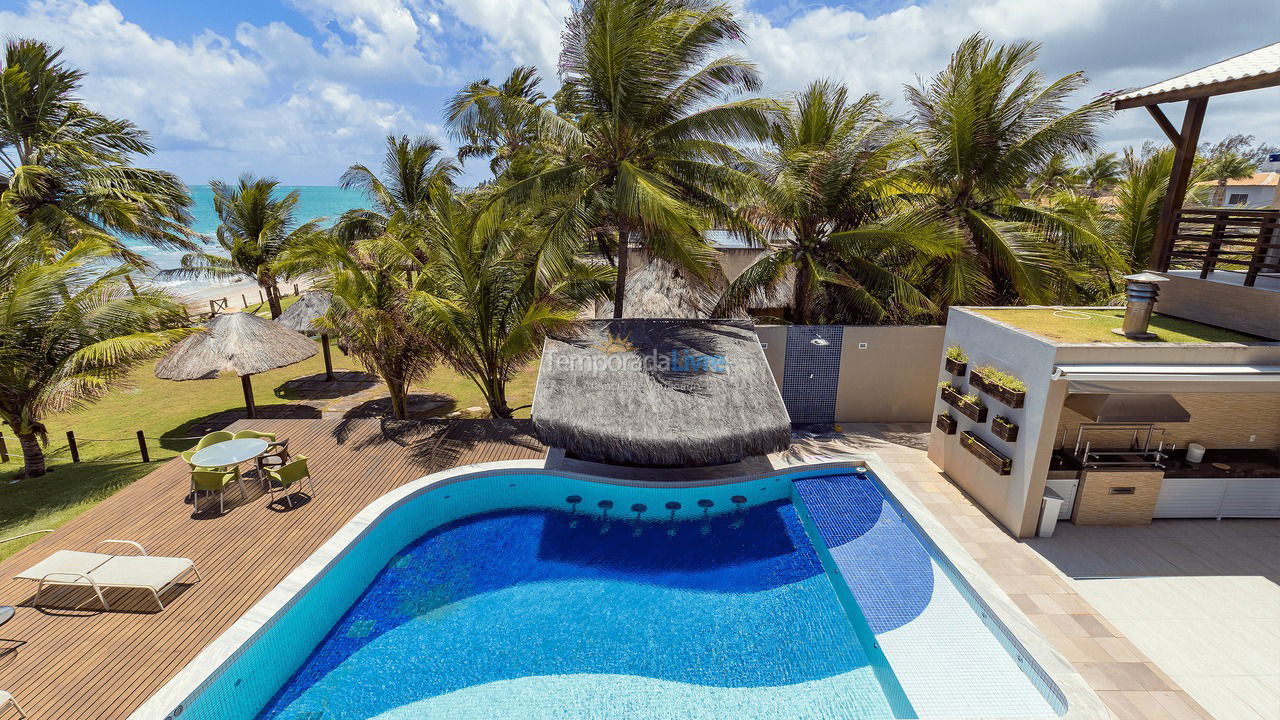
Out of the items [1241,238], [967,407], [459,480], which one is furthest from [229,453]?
[1241,238]

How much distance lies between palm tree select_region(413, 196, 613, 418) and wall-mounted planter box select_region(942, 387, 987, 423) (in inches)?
255

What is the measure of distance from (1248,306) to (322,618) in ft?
42.1

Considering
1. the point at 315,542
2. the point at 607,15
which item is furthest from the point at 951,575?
the point at 607,15

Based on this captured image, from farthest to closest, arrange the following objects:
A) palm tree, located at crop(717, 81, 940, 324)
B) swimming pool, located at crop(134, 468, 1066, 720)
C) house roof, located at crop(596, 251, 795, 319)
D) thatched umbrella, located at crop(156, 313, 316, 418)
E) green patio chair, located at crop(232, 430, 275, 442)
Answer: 1. house roof, located at crop(596, 251, 795, 319)
2. palm tree, located at crop(717, 81, 940, 324)
3. thatched umbrella, located at crop(156, 313, 316, 418)
4. green patio chair, located at crop(232, 430, 275, 442)
5. swimming pool, located at crop(134, 468, 1066, 720)

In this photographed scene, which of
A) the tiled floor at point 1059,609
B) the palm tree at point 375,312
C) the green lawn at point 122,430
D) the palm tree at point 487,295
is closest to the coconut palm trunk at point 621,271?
the palm tree at point 487,295

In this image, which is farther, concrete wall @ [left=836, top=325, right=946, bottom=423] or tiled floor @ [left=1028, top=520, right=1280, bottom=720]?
concrete wall @ [left=836, top=325, right=946, bottom=423]

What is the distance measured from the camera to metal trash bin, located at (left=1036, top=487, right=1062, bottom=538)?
7.53 meters

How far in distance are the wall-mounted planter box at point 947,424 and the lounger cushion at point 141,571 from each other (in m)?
10.5

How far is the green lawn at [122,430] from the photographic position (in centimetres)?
846

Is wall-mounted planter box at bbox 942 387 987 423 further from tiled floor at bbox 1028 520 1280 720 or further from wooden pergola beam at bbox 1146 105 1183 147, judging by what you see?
wooden pergola beam at bbox 1146 105 1183 147

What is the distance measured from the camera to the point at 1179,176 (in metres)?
8.60

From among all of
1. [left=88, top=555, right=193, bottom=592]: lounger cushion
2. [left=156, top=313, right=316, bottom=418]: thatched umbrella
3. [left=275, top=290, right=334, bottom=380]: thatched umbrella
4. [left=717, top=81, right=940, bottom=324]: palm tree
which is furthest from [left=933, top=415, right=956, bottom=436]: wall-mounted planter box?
[left=275, top=290, right=334, bottom=380]: thatched umbrella

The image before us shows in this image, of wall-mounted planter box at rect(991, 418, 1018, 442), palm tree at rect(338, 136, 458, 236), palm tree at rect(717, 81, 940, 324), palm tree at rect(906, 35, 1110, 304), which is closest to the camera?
wall-mounted planter box at rect(991, 418, 1018, 442)

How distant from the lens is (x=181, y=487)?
8.61m
